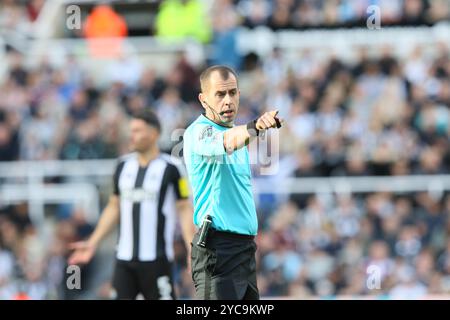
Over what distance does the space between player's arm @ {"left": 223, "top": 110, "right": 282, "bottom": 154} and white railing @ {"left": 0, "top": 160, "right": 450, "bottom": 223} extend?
28.3 ft

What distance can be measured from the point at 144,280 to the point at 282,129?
20.5 feet

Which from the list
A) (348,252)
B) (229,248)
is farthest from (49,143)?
(229,248)

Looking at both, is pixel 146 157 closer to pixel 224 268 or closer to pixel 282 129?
pixel 224 268

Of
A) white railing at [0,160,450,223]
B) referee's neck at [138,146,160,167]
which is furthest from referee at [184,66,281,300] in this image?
white railing at [0,160,450,223]

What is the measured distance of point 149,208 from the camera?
10.6m

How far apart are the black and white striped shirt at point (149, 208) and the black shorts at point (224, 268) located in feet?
8.97

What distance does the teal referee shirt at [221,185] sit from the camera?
775cm

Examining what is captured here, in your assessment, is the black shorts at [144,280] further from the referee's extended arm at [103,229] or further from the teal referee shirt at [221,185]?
the teal referee shirt at [221,185]

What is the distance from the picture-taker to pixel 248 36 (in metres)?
17.8


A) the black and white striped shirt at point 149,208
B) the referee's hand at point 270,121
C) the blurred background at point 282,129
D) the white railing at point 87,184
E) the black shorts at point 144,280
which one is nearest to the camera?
the referee's hand at point 270,121

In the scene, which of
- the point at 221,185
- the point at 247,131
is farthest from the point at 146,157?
the point at 247,131

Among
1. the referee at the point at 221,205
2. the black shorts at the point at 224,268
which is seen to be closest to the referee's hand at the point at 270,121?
the referee at the point at 221,205

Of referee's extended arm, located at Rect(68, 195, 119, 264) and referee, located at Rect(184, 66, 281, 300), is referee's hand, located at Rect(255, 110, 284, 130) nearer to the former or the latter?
referee, located at Rect(184, 66, 281, 300)

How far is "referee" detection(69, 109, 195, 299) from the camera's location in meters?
10.4
